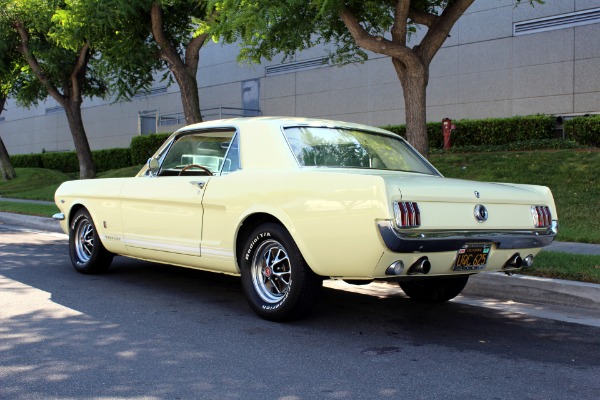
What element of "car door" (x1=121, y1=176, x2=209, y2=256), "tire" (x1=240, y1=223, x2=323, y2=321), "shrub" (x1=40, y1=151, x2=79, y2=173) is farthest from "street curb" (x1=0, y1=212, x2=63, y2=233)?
"shrub" (x1=40, y1=151, x2=79, y2=173)

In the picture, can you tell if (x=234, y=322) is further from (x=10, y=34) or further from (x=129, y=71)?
(x=10, y=34)

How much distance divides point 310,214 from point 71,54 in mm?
20818

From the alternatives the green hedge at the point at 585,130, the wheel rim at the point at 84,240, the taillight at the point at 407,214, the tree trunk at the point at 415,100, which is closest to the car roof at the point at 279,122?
the taillight at the point at 407,214

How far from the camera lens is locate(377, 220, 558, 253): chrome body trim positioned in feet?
14.8

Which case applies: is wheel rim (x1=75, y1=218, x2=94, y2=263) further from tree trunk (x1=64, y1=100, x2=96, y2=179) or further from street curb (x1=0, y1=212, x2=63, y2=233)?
tree trunk (x1=64, y1=100, x2=96, y2=179)

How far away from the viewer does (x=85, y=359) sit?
4352 mm

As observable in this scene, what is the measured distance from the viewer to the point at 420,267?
15.7 ft

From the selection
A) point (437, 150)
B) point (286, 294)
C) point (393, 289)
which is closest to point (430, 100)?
point (437, 150)

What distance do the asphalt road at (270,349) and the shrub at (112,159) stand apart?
2837cm

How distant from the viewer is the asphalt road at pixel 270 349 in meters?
3.85

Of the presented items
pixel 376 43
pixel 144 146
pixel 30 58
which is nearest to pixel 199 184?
pixel 376 43

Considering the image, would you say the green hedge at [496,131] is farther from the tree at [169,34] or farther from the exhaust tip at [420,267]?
the exhaust tip at [420,267]

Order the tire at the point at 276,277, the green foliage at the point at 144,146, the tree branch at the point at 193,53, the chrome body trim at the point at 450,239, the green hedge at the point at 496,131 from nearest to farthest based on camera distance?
1. the chrome body trim at the point at 450,239
2. the tire at the point at 276,277
3. the tree branch at the point at 193,53
4. the green hedge at the point at 496,131
5. the green foliage at the point at 144,146

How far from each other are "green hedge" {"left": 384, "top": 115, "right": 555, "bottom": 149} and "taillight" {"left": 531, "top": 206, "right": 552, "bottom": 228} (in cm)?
1366
